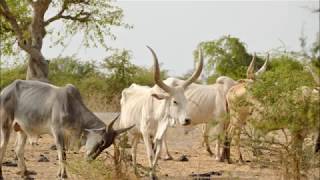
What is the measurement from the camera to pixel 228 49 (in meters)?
28.9

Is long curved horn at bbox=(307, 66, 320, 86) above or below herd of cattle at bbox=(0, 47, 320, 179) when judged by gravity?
above

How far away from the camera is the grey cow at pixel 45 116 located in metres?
9.72

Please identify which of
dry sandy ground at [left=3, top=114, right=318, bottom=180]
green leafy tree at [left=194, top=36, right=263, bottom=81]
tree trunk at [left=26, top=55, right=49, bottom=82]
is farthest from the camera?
green leafy tree at [left=194, top=36, right=263, bottom=81]

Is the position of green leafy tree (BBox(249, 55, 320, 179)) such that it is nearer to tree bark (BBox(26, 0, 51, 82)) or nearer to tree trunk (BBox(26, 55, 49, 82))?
tree bark (BBox(26, 0, 51, 82))

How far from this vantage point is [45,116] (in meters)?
9.90

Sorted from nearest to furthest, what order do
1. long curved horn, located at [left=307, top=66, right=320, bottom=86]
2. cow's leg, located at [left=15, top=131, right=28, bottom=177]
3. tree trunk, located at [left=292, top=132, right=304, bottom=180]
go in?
long curved horn, located at [left=307, top=66, right=320, bottom=86] < tree trunk, located at [left=292, top=132, right=304, bottom=180] < cow's leg, located at [left=15, top=131, right=28, bottom=177]

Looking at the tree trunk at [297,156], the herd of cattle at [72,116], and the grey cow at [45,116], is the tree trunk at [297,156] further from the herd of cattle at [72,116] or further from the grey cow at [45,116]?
the grey cow at [45,116]

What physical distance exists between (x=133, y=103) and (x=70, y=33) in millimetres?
8140

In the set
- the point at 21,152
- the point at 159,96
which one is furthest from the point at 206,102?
the point at 21,152

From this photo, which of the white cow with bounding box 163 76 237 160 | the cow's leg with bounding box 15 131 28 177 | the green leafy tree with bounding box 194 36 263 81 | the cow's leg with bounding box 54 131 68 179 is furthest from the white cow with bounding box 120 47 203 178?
the green leafy tree with bounding box 194 36 263 81

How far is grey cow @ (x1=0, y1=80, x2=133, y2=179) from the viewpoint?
31.9 ft

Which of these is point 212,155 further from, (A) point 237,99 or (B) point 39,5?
(A) point 237,99

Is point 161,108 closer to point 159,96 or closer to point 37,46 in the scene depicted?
point 159,96

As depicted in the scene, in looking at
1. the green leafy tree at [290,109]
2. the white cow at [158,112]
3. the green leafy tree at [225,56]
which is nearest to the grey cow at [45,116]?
the white cow at [158,112]
